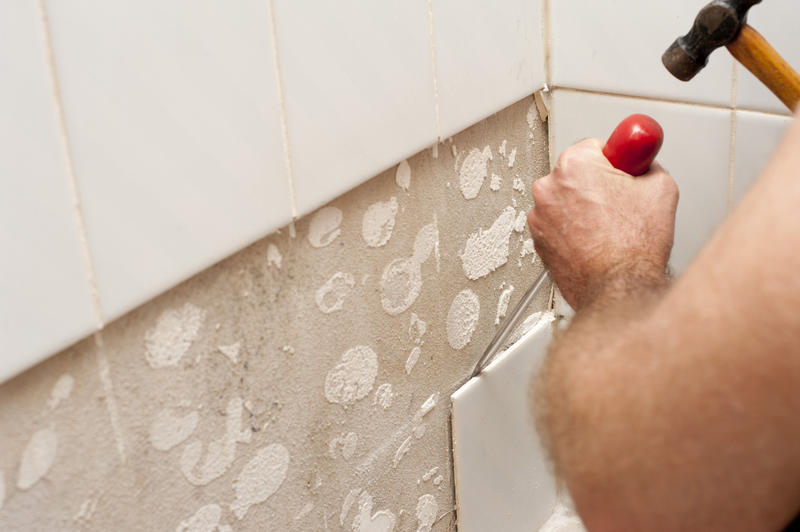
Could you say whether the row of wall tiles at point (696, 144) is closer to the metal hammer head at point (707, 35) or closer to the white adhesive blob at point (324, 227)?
the metal hammer head at point (707, 35)

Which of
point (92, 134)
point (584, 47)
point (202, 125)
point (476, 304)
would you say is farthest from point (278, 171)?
point (584, 47)

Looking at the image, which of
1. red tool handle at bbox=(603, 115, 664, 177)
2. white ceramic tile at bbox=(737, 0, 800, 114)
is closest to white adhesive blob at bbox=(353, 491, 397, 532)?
red tool handle at bbox=(603, 115, 664, 177)

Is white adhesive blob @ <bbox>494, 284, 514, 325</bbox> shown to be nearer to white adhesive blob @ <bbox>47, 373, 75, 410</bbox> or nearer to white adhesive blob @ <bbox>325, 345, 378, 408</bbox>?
white adhesive blob @ <bbox>325, 345, 378, 408</bbox>

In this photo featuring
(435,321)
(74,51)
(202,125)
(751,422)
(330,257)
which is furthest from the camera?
(435,321)

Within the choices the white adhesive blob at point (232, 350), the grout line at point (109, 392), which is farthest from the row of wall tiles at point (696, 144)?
the grout line at point (109, 392)

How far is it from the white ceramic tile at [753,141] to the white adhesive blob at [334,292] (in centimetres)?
56

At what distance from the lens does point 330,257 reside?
0.99m

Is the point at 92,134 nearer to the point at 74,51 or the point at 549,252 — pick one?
the point at 74,51

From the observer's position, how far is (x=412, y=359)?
1.14 m

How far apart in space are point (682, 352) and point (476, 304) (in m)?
→ 0.72

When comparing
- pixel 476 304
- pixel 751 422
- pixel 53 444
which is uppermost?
pixel 751 422

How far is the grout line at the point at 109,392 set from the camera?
76 centimetres

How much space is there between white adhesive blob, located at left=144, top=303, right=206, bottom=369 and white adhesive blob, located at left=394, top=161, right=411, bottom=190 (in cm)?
33

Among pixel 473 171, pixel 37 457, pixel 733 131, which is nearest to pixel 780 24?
pixel 733 131
